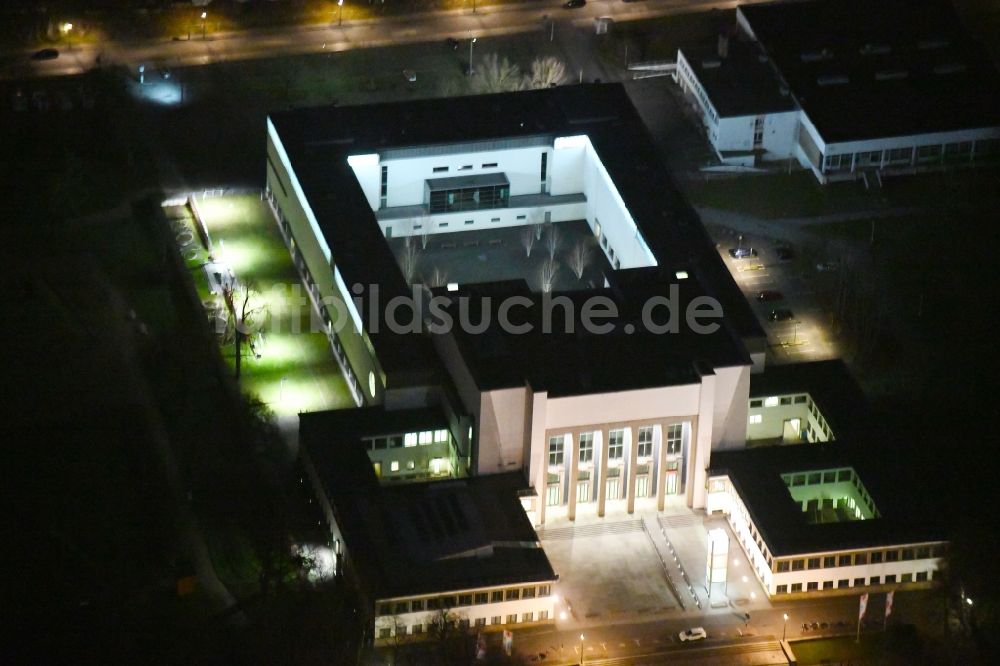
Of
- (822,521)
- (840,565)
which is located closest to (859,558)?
(840,565)

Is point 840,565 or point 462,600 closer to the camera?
point 462,600

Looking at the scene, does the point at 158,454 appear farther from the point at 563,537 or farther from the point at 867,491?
the point at 867,491

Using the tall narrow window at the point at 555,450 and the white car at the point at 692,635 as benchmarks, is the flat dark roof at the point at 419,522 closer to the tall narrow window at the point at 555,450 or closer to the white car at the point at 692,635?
the tall narrow window at the point at 555,450

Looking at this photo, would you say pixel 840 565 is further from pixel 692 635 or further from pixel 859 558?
pixel 692 635

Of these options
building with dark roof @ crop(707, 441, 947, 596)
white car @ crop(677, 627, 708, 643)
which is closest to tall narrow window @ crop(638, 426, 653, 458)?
building with dark roof @ crop(707, 441, 947, 596)

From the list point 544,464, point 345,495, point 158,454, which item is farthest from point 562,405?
point 158,454

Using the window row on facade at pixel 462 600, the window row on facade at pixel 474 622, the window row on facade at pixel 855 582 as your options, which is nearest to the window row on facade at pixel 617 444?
the window row on facade at pixel 462 600
